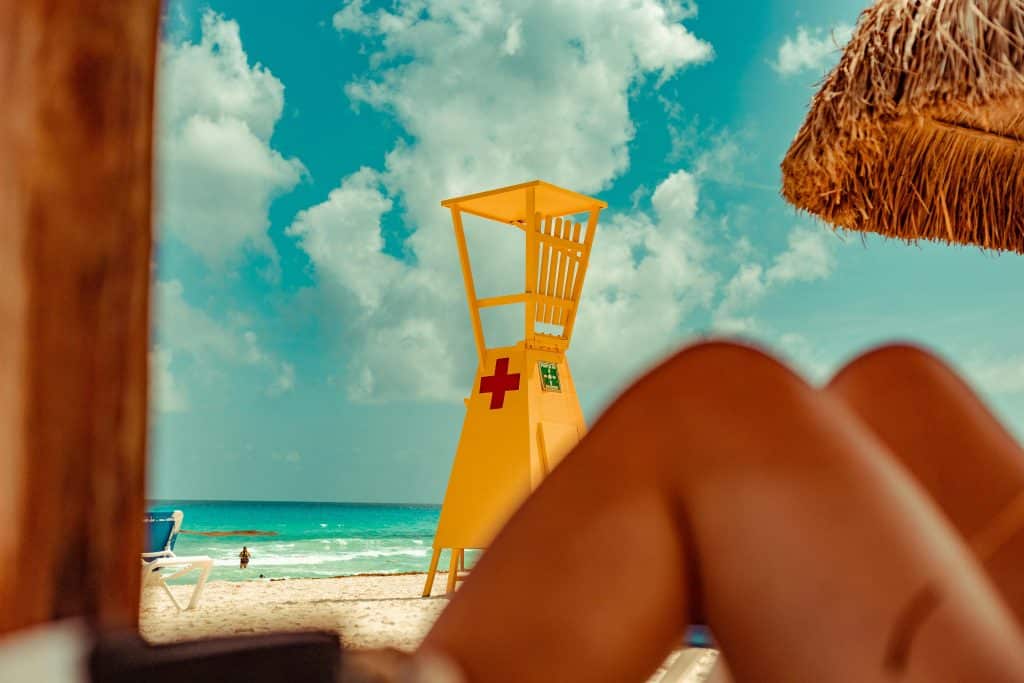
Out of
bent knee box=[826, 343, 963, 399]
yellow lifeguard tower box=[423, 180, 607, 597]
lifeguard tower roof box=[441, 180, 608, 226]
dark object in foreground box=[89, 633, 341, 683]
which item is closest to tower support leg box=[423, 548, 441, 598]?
yellow lifeguard tower box=[423, 180, 607, 597]

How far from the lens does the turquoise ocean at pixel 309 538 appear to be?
15086 millimetres

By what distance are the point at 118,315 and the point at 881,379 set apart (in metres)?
0.70

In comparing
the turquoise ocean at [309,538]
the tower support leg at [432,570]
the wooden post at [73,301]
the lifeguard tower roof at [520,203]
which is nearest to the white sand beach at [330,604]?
the tower support leg at [432,570]

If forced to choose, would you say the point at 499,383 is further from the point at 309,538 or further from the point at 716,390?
the point at 309,538

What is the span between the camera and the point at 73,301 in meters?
0.69

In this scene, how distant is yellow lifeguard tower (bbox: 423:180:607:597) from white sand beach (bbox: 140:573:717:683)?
20.7 inches

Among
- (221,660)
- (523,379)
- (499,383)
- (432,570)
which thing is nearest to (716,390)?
(221,660)

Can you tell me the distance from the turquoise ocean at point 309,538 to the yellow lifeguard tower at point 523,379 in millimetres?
7913

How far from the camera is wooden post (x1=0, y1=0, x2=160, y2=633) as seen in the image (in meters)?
0.65

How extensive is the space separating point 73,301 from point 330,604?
3.37 meters

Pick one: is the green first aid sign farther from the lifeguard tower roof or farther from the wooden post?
the wooden post

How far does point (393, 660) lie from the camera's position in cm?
48

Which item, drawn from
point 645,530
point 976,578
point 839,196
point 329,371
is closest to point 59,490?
point 645,530

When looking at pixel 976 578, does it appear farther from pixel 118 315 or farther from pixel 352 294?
pixel 352 294
